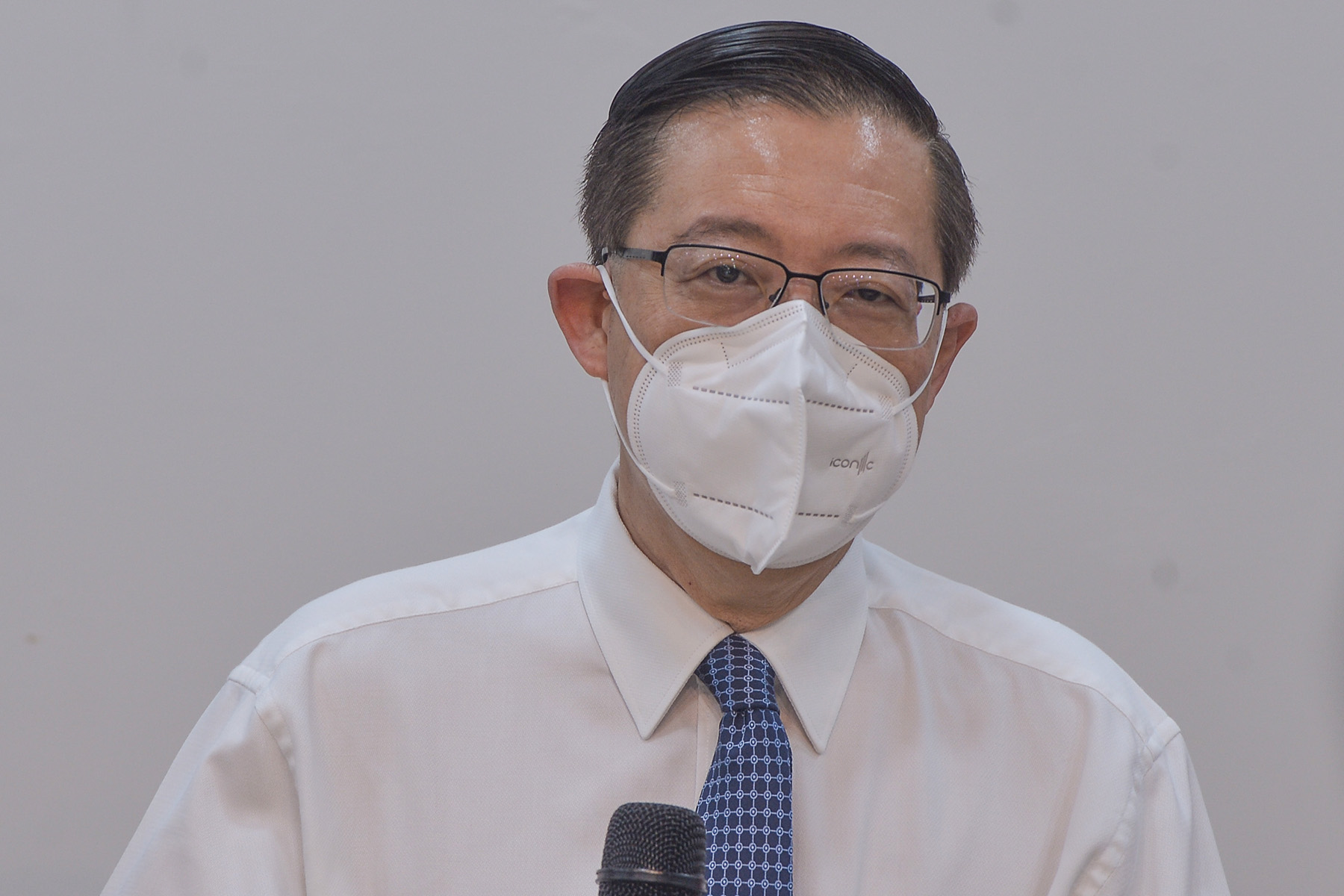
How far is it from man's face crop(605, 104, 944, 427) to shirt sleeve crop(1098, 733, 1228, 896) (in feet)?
1.68

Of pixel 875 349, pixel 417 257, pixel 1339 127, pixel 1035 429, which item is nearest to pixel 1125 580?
pixel 1035 429

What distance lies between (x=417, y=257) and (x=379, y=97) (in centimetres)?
23

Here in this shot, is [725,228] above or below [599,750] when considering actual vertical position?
above

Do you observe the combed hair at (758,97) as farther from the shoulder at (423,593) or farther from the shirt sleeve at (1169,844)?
the shirt sleeve at (1169,844)

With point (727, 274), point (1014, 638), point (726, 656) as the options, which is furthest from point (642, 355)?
point (1014, 638)

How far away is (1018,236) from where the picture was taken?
1989mm

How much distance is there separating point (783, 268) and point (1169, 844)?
2.57 ft

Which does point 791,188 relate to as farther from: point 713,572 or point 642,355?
point 713,572

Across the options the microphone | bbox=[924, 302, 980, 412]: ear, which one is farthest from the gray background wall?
the microphone

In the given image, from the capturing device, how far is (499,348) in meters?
1.87

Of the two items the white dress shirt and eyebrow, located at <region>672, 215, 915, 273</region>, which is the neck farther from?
eyebrow, located at <region>672, 215, 915, 273</region>

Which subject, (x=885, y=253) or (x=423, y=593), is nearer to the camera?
(x=885, y=253)

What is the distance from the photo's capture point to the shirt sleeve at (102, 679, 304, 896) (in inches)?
50.8

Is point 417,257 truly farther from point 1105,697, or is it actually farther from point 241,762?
point 1105,697
